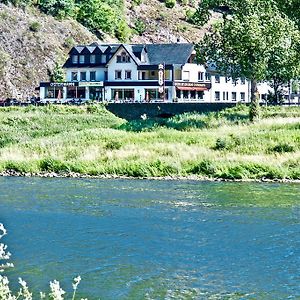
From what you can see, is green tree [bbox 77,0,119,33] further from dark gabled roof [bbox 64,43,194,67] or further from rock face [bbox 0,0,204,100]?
dark gabled roof [bbox 64,43,194,67]

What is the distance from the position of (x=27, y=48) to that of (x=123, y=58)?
1648 cm

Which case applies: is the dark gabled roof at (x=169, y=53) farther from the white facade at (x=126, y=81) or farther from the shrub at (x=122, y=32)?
the shrub at (x=122, y=32)

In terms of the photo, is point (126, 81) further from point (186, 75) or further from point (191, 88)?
point (191, 88)

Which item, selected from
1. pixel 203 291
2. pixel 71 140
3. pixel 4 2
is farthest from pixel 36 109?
pixel 203 291

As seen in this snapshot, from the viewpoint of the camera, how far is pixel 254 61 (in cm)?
5856

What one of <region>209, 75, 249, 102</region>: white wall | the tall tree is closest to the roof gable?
<region>209, 75, 249, 102</region>: white wall

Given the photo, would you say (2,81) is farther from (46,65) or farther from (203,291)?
(203,291)

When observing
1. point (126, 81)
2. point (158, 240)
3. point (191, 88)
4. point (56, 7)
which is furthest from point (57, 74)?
point (158, 240)

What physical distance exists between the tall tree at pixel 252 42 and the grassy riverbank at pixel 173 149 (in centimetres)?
424

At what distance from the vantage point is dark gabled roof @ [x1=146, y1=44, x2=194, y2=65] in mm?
92875

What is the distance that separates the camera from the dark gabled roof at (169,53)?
92.9 m

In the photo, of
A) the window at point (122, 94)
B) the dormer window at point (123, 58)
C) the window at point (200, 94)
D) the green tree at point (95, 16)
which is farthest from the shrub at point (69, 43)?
the window at point (200, 94)

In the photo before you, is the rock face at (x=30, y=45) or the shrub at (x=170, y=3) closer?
the rock face at (x=30, y=45)

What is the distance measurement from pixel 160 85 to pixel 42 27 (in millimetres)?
25642
